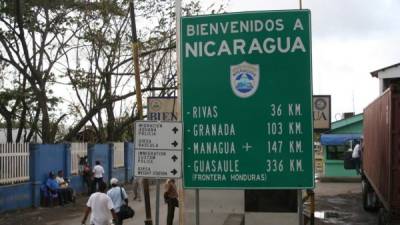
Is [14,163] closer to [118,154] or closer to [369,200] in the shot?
[369,200]

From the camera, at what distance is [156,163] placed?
292 inches

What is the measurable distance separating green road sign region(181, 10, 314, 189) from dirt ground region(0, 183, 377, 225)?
38.7 feet

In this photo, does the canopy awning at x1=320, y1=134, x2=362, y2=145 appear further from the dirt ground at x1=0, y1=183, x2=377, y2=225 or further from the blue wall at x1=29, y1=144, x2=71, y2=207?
the blue wall at x1=29, y1=144, x2=71, y2=207

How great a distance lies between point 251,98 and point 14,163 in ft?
55.8

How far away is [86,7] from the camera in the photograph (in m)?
29.4

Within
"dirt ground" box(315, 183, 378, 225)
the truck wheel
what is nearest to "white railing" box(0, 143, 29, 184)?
"dirt ground" box(315, 183, 378, 225)

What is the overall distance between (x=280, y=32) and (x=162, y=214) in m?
14.3

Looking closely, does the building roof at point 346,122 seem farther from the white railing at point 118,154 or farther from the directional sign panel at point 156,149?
the directional sign panel at point 156,149

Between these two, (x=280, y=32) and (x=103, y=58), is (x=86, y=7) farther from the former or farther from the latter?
(x=280, y=32)

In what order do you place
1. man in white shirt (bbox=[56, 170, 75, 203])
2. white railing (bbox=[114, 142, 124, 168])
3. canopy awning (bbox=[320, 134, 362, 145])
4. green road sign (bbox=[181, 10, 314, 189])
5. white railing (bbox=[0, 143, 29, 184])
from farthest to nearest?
white railing (bbox=[114, 142, 124, 168]) → canopy awning (bbox=[320, 134, 362, 145]) → man in white shirt (bbox=[56, 170, 75, 203]) → white railing (bbox=[0, 143, 29, 184]) → green road sign (bbox=[181, 10, 314, 189])

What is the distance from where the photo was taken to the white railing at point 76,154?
27.5 meters

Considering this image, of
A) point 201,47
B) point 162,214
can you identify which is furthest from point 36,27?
point 201,47

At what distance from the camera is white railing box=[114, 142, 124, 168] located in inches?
1345

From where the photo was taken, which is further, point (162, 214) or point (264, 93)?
point (162, 214)
